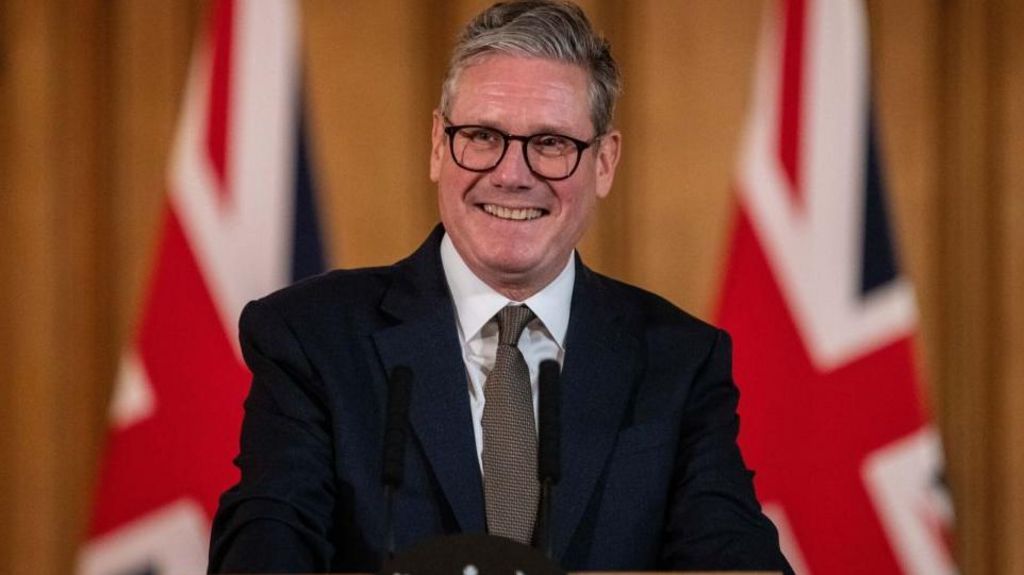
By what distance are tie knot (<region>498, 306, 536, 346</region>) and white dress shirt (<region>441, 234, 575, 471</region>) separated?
0.01 meters

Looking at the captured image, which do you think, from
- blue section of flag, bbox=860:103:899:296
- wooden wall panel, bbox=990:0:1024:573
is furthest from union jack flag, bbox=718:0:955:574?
wooden wall panel, bbox=990:0:1024:573

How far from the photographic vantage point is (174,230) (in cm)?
305

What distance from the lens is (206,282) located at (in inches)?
119

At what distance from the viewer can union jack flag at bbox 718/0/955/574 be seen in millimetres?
3033

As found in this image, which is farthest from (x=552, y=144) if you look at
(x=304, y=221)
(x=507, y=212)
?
(x=304, y=221)

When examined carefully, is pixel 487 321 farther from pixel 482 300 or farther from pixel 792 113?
pixel 792 113

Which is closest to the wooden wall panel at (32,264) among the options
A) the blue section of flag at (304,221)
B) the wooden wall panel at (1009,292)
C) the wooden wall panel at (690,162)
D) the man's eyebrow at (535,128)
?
the blue section of flag at (304,221)

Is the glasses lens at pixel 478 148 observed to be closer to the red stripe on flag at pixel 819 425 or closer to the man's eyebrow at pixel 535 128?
the man's eyebrow at pixel 535 128

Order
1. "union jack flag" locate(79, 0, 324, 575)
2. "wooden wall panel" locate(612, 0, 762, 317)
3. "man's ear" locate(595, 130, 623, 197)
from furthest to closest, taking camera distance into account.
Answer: "wooden wall panel" locate(612, 0, 762, 317), "union jack flag" locate(79, 0, 324, 575), "man's ear" locate(595, 130, 623, 197)

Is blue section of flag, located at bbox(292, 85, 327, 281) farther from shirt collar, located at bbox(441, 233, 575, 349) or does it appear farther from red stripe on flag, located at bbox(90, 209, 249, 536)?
shirt collar, located at bbox(441, 233, 575, 349)

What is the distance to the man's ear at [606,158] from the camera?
7.16ft

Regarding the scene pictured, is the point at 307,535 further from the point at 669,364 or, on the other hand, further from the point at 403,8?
the point at 403,8

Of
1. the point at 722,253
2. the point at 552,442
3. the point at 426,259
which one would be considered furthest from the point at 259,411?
the point at 722,253

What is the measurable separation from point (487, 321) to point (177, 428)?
45.8 inches
